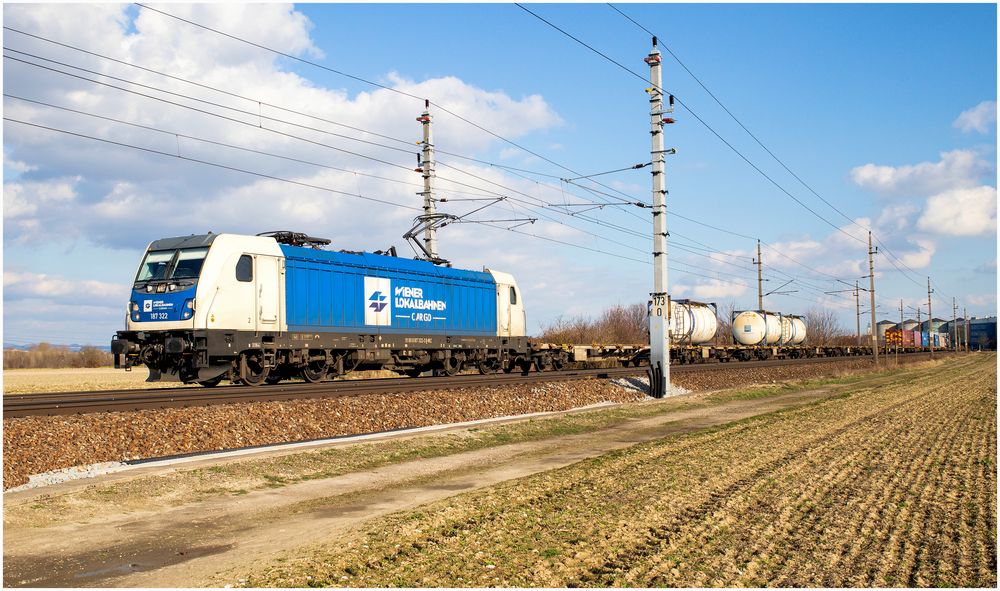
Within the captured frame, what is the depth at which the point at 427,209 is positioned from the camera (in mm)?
29766

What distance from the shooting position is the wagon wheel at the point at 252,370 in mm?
20703

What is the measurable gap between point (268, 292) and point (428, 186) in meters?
10.4

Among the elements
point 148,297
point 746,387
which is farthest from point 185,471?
point 746,387

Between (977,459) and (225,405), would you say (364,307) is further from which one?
(977,459)

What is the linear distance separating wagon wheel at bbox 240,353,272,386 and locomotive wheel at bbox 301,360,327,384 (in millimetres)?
1508

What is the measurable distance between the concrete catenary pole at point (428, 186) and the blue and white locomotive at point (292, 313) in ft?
5.15

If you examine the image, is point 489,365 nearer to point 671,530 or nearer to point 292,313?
point 292,313

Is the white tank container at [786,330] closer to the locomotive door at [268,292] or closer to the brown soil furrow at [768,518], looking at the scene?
the locomotive door at [268,292]

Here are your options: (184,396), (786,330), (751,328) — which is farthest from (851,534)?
(786,330)

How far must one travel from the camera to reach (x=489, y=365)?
3116 centimetres

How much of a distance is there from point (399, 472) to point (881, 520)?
656 cm

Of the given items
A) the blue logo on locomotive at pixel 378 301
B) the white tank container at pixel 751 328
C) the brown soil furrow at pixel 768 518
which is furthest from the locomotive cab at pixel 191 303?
the white tank container at pixel 751 328

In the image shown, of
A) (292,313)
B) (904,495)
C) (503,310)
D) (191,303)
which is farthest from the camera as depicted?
(503,310)

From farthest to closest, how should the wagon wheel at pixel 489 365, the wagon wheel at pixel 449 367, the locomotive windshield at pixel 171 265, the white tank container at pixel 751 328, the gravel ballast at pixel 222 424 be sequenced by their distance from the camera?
the white tank container at pixel 751 328, the wagon wheel at pixel 489 365, the wagon wheel at pixel 449 367, the locomotive windshield at pixel 171 265, the gravel ballast at pixel 222 424
